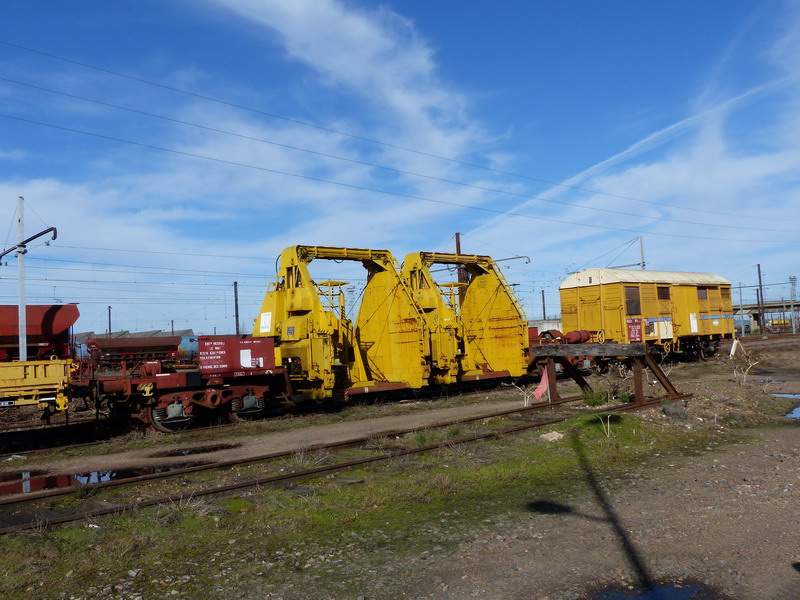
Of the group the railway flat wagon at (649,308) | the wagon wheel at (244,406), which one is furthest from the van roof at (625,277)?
the wagon wheel at (244,406)

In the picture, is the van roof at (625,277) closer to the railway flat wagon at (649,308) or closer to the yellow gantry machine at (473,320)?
the railway flat wagon at (649,308)

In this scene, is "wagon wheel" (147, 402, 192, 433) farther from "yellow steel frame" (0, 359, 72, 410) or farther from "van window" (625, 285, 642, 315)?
"van window" (625, 285, 642, 315)

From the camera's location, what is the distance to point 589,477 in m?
8.26

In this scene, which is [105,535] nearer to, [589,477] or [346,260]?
[589,477]

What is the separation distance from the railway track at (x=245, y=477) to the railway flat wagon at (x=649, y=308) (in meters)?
12.5

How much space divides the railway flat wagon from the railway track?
492 inches

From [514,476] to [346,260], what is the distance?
418 inches

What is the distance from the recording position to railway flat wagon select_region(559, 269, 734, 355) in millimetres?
25203

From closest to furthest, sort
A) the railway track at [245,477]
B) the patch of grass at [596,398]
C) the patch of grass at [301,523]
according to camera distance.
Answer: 1. the patch of grass at [301,523]
2. the railway track at [245,477]
3. the patch of grass at [596,398]

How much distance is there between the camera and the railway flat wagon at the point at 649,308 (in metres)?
25.2

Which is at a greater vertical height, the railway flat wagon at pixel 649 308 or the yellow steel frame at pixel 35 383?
the railway flat wagon at pixel 649 308

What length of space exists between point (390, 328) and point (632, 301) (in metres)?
12.0

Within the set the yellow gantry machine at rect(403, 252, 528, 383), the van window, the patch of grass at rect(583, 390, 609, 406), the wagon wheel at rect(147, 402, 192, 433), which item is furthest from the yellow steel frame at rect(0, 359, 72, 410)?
the van window

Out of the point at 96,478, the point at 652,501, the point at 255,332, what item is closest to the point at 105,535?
the point at 96,478
